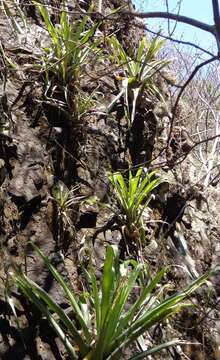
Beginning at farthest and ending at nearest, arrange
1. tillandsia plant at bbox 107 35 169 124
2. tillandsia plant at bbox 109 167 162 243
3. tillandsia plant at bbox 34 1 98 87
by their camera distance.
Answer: tillandsia plant at bbox 107 35 169 124
tillandsia plant at bbox 34 1 98 87
tillandsia plant at bbox 109 167 162 243

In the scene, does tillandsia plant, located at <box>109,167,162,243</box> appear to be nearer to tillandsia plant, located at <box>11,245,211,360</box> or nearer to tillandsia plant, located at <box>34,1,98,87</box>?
tillandsia plant, located at <box>11,245,211,360</box>

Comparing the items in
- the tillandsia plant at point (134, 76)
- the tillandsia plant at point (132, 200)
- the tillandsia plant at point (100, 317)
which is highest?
the tillandsia plant at point (134, 76)

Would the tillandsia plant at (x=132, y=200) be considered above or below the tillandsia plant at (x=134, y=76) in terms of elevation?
below

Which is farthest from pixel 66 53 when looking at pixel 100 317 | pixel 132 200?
pixel 100 317

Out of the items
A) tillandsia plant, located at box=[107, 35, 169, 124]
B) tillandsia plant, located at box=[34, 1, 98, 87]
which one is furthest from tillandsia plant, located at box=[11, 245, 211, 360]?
tillandsia plant, located at box=[107, 35, 169, 124]

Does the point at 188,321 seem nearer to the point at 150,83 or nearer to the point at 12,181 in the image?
the point at 12,181

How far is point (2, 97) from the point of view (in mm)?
2920

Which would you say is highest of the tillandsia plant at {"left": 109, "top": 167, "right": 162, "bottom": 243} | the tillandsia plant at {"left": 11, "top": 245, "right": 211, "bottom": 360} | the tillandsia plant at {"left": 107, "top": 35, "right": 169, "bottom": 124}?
the tillandsia plant at {"left": 107, "top": 35, "right": 169, "bottom": 124}

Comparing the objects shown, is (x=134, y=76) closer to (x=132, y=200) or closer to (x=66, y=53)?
(x=66, y=53)

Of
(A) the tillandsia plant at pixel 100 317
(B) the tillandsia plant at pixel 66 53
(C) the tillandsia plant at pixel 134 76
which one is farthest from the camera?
(C) the tillandsia plant at pixel 134 76

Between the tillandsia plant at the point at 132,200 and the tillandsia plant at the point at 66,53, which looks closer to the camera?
the tillandsia plant at the point at 132,200

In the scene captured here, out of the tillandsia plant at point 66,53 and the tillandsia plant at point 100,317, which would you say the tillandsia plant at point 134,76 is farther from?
the tillandsia plant at point 100,317

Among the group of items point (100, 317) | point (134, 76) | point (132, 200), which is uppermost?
point (134, 76)

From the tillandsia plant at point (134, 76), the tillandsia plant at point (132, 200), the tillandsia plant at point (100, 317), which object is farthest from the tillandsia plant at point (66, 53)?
the tillandsia plant at point (100, 317)
